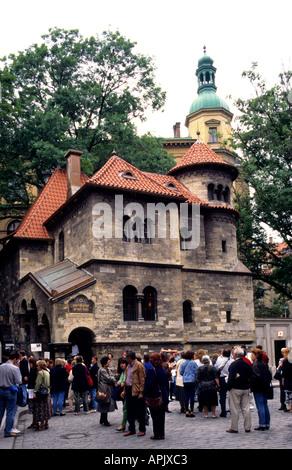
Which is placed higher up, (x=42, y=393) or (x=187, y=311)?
(x=187, y=311)

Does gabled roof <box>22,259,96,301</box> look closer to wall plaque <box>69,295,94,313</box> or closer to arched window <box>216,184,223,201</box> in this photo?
wall plaque <box>69,295,94,313</box>

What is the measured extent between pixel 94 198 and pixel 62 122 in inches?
410

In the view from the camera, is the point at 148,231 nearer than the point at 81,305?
No

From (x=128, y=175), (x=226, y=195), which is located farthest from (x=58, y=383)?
(x=226, y=195)

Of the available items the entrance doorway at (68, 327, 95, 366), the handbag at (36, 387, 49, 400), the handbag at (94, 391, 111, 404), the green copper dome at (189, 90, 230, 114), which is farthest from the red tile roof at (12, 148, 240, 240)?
the green copper dome at (189, 90, 230, 114)

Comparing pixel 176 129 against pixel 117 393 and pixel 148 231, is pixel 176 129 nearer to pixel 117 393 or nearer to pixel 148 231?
pixel 148 231

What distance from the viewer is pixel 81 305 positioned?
23.5 meters

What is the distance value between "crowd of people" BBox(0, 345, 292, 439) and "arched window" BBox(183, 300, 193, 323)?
12.0 metres

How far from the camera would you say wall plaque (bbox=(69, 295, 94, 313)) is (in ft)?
76.6

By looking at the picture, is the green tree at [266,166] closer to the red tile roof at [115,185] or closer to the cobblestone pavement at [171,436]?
the red tile roof at [115,185]

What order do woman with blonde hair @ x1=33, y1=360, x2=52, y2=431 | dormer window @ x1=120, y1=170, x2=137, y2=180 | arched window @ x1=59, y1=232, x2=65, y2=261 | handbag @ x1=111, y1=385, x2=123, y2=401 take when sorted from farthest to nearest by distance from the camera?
arched window @ x1=59, y1=232, x2=65, y2=261, dormer window @ x1=120, y1=170, x2=137, y2=180, woman with blonde hair @ x1=33, y1=360, x2=52, y2=431, handbag @ x1=111, y1=385, x2=123, y2=401

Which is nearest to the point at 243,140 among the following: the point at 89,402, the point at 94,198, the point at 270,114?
the point at 270,114

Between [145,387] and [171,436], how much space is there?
1.13 metres

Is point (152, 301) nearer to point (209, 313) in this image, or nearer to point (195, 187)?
point (209, 313)
